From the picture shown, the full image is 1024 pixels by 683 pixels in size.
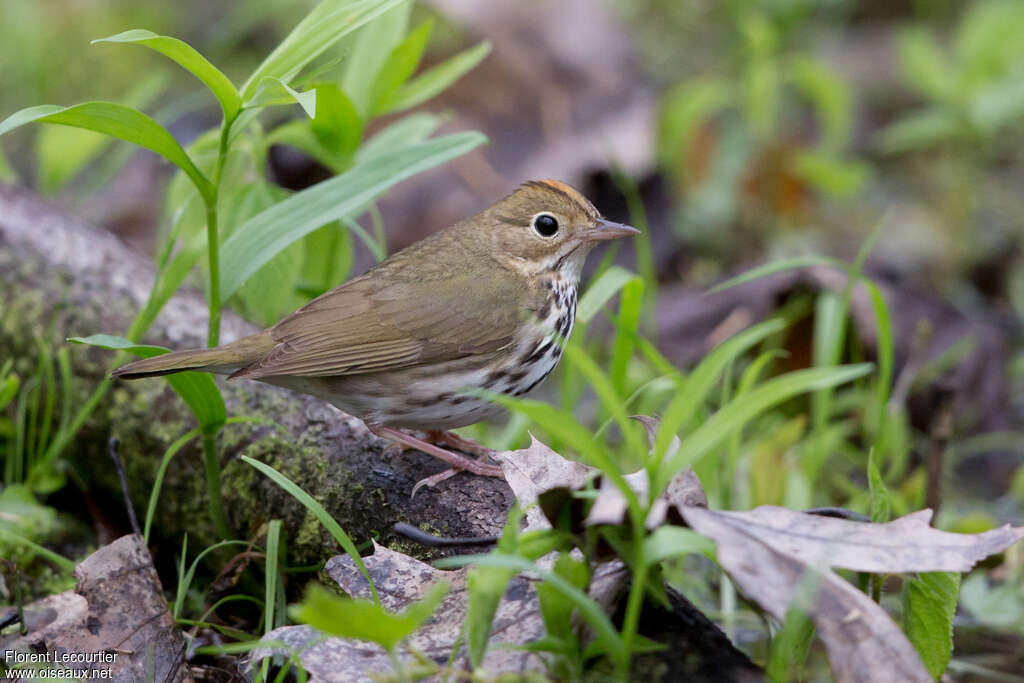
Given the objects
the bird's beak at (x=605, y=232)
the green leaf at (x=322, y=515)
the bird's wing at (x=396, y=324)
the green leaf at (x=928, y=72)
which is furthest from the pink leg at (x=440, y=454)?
the green leaf at (x=928, y=72)

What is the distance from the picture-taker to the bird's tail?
2699 mm

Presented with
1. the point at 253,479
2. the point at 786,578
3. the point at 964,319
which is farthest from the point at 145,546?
the point at 964,319

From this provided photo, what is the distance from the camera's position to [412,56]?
11.5 ft

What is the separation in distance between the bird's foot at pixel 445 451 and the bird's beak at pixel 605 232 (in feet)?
2.40

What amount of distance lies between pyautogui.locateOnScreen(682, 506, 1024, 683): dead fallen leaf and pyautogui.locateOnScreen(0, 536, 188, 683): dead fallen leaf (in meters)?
1.30

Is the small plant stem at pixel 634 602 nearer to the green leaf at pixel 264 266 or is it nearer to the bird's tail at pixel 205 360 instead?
the bird's tail at pixel 205 360

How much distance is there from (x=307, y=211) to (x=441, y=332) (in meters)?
0.55

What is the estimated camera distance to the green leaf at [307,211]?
9.07ft

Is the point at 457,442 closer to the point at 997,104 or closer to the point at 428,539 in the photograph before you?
the point at 428,539

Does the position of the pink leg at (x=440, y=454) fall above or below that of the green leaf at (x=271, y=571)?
above

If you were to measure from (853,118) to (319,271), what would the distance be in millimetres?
5229

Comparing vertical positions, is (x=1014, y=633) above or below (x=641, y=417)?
below

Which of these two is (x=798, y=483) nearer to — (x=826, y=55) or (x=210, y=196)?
(x=210, y=196)

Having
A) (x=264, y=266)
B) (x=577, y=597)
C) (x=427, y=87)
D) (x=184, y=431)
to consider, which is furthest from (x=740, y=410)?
(x=427, y=87)
